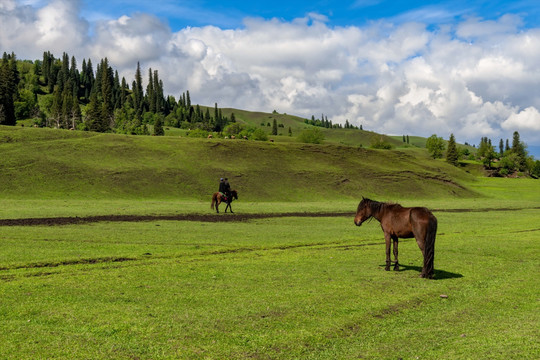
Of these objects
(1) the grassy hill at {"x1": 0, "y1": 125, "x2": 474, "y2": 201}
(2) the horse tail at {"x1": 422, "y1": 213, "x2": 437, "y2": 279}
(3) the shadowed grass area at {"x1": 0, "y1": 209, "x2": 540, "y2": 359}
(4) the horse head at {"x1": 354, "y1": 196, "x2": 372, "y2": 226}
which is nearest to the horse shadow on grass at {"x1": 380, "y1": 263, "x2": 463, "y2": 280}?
(3) the shadowed grass area at {"x1": 0, "y1": 209, "x2": 540, "y2": 359}

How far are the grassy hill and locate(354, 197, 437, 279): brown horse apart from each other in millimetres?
62277

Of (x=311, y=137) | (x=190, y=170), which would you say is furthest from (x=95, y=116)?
(x=311, y=137)

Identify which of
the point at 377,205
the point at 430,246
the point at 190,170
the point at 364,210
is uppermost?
the point at 190,170

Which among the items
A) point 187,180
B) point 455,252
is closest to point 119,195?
point 187,180

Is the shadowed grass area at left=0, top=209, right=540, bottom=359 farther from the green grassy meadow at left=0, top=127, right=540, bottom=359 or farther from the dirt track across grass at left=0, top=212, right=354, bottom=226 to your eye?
the dirt track across grass at left=0, top=212, right=354, bottom=226

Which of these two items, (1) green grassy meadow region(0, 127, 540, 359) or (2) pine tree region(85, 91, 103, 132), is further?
(2) pine tree region(85, 91, 103, 132)

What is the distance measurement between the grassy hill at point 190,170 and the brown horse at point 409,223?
62277mm

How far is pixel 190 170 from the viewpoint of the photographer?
303 feet

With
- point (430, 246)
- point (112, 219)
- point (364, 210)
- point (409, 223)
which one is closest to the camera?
point (430, 246)

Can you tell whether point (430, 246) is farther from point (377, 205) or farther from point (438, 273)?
point (377, 205)

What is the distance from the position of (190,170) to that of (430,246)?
80.0m

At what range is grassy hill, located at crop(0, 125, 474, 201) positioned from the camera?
3024 inches

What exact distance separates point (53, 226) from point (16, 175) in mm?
49118

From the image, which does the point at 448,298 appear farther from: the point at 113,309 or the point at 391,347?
the point at 113,309
